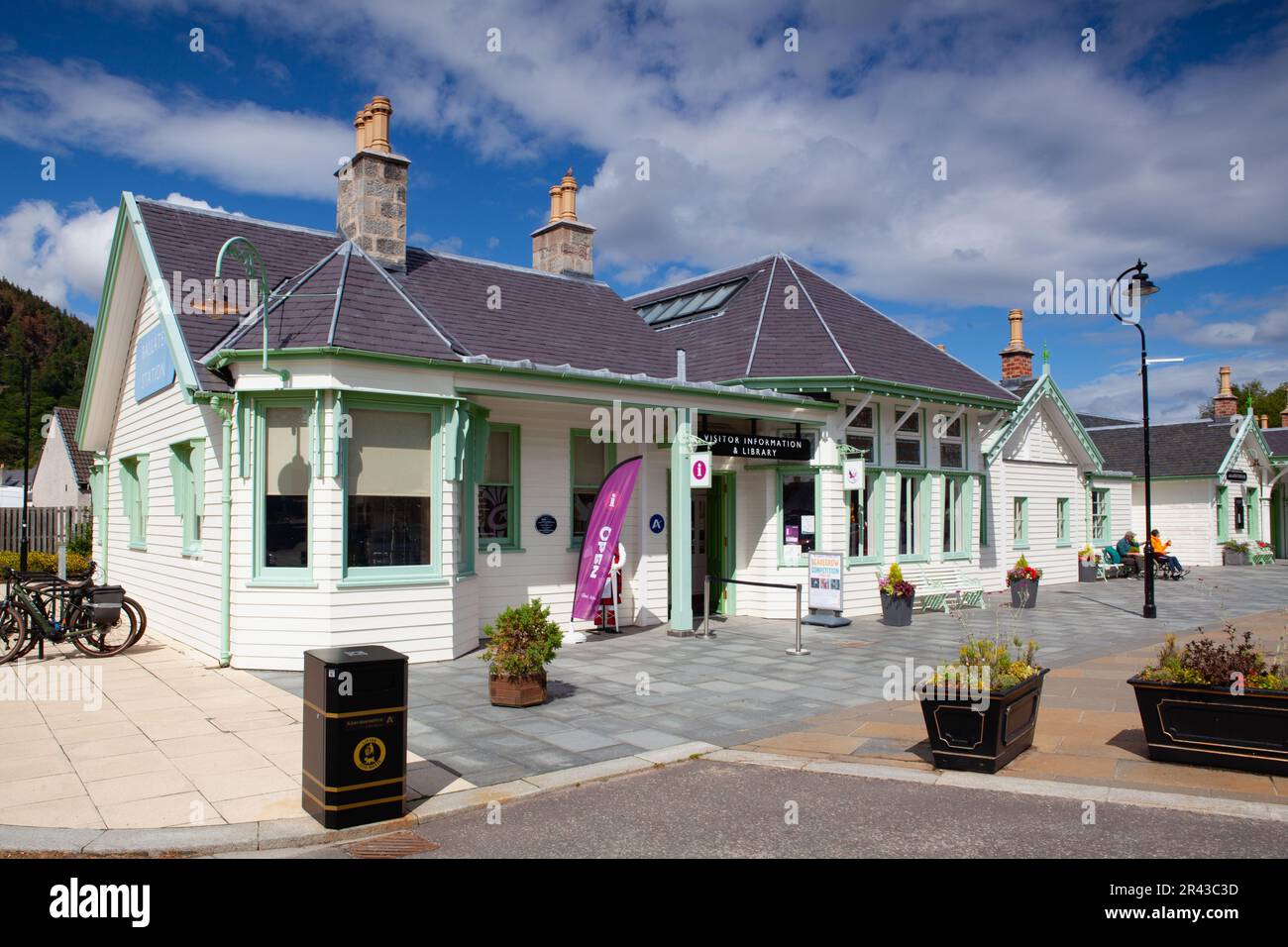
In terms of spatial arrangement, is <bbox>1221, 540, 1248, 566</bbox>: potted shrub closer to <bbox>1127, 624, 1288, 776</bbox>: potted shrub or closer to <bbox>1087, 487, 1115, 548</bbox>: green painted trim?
<bbox>1087, 487, 1115, 548</bbox>: green painted trim

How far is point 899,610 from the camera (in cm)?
1528

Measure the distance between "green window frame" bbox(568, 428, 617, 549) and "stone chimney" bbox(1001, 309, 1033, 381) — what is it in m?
18.0

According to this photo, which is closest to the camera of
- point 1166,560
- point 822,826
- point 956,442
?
point 822,826

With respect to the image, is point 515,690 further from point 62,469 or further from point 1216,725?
point 62,469

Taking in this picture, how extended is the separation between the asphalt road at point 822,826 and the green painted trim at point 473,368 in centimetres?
613

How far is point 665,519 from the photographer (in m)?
15.4

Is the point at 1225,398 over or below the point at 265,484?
over

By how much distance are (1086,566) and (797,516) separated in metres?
12.1

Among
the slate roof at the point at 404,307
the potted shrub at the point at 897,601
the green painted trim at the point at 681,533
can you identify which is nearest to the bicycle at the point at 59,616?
the slate roof at the point at 404,307

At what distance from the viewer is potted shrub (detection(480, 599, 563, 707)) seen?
8938mm

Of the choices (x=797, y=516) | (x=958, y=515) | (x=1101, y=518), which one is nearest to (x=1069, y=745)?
(x=797, y=516)

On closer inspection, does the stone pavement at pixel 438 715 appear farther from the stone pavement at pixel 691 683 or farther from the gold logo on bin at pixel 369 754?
the gold logo on bin at pixel 369 754

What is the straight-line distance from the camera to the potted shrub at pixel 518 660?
894 centimetres
